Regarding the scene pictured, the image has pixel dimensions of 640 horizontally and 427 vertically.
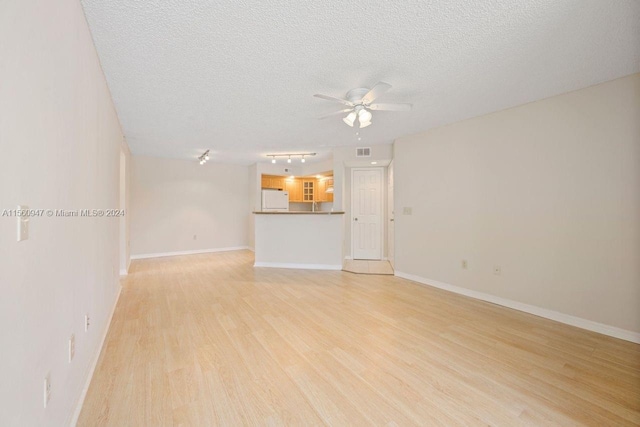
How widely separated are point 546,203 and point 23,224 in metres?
4.10

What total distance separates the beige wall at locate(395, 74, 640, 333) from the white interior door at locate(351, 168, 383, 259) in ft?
6.16

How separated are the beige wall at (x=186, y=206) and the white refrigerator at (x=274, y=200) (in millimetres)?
776

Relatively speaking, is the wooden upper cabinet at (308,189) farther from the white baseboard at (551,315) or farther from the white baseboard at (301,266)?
the white baseboard at (551,315)

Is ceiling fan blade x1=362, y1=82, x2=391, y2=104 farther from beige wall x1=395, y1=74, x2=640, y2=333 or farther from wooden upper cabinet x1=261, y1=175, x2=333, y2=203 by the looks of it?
wooden upper cabinet x1=261, y1=175, x2=333, y2=203

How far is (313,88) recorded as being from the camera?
254 centimetres

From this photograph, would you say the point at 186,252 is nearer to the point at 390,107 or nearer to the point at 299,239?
the point at 299,239

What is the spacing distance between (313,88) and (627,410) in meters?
3.31

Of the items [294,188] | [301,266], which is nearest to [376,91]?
[301,266]

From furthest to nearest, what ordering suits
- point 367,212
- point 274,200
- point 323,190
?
point 323,190 → point 274,200 → point 367,212

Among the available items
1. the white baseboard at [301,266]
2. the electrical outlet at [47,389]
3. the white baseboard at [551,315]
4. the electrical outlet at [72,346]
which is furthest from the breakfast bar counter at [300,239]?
the electrical outlet at [47,389]

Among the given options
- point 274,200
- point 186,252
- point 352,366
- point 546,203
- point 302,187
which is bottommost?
point 352,366

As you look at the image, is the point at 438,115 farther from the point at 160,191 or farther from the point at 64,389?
the point at 160,191

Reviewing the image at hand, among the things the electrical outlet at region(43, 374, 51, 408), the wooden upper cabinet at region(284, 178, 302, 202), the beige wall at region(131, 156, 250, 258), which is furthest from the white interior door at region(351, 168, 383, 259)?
the electrical outlet at region(43, 374, 51, 408)

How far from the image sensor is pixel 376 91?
2248 mm
